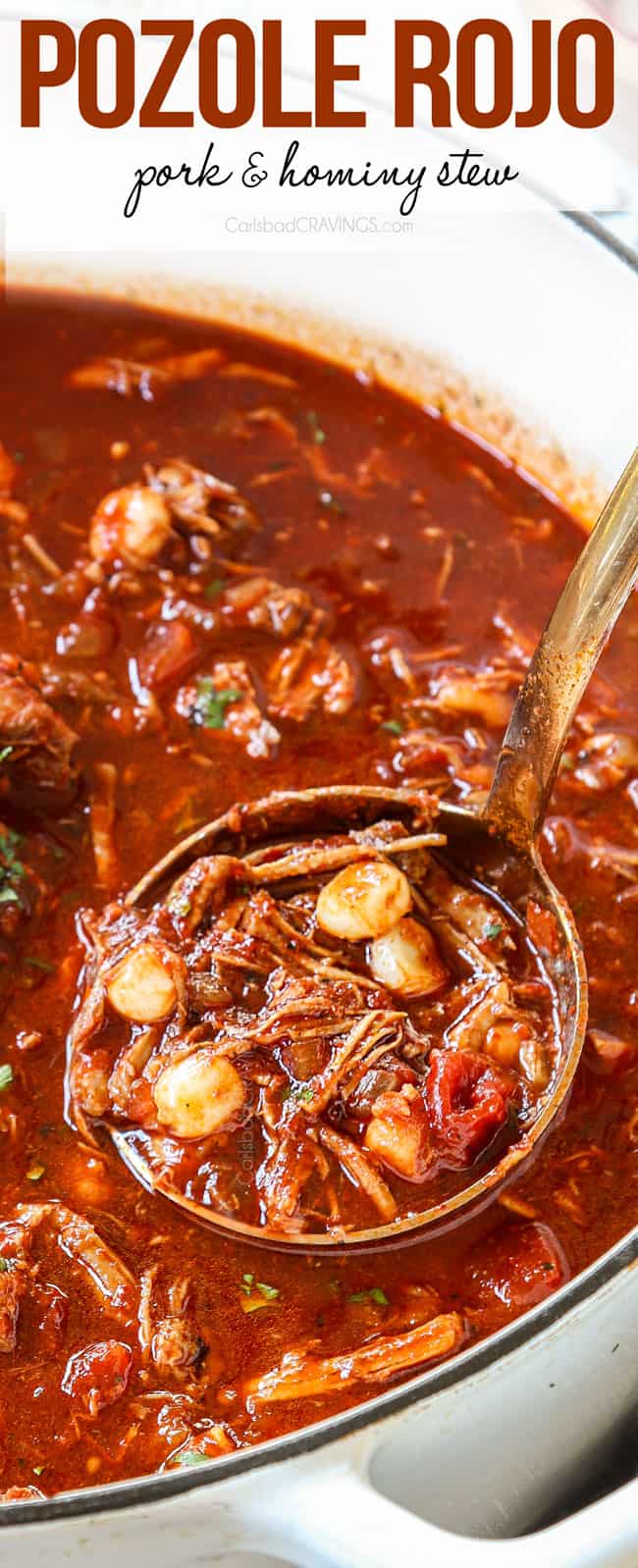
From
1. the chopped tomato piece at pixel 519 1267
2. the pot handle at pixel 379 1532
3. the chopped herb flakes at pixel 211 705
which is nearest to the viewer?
the pot handle at pixel 379 1532

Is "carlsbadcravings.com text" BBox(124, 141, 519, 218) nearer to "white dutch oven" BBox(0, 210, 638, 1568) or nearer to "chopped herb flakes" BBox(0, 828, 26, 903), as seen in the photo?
"white dutch oven" BBox(0, 210, 638, 1568)

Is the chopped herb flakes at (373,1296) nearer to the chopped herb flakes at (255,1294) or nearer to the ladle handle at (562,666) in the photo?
the chopped herb flakes at (255,1294)

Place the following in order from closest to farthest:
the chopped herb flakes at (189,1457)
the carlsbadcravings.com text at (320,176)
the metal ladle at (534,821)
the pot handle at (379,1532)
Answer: the pot handle at (379,1532) < the chopped herb flakes at (189,1457) < the metal ladle at (534,821) < the carlsbadcravings.com text at (320,176)

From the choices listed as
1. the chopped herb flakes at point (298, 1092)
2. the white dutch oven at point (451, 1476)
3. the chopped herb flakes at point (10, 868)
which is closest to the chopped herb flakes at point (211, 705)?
the chopped herb flakes at point (10, 868)

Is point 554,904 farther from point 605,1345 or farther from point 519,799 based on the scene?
point 605,1345

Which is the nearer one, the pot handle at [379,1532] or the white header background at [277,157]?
the pot handle at [379,1532]

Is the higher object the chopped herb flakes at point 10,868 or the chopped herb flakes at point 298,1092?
the chopped herb flakes at point 298,1092
